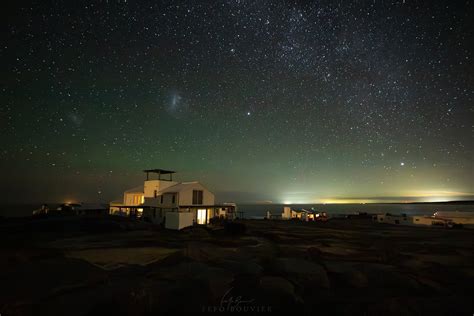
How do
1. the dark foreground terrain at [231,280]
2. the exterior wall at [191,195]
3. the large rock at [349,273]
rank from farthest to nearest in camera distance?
1. the exterior wall at [191,195]
2. the large rock at [349,273]
3. the dark foreground terrain at [231,280]

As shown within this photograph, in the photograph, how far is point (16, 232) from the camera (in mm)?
24406

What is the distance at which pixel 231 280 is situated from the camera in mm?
10430

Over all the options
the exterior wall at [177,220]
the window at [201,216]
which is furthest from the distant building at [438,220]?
the exterior wall at [177,220]

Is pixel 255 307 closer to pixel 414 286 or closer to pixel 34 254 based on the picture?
pixel 414 286

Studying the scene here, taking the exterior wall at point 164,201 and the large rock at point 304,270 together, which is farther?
the exterior wall at point 164,201

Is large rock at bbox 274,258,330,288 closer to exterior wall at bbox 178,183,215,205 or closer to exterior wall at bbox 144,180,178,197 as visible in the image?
exterior wall at bbox 178,183,215,205

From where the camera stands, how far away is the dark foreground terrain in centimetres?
797

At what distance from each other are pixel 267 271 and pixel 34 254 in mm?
13364

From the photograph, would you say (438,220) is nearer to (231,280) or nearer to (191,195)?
(191,195)

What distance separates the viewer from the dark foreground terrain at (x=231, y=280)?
7969mm

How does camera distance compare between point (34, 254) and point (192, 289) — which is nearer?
point (192, 289)

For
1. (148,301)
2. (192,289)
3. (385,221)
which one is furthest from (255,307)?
(385,221)
